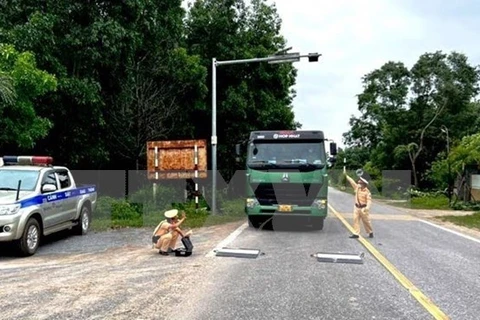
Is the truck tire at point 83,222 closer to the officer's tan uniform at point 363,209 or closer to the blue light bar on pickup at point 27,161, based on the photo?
the blue light bar on pickup at point 27,161

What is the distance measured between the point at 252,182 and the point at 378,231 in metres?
4.05

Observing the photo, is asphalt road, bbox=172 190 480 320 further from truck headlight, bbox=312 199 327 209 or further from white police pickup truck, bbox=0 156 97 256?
white police pickup truck, bbox=0 156 97 256

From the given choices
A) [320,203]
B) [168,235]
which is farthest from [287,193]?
[168,235]

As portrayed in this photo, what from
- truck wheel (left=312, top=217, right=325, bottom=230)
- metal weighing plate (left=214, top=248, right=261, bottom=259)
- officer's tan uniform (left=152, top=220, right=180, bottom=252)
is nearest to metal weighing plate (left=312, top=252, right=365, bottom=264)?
metal weighing plate (left=214, top=248, right=261, bottom=259)

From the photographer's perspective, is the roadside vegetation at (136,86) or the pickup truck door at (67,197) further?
the roadside vegetation at (136,86)

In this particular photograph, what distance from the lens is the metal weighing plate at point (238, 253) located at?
931 centimetres

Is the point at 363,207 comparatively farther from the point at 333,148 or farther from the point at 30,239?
the point at 30,239

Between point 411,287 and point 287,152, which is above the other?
point 287,152

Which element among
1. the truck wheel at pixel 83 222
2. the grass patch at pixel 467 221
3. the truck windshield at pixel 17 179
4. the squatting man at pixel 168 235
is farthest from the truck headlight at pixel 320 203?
the truck windshield at pixel 17 179

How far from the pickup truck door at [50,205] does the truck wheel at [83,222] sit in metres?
1.34

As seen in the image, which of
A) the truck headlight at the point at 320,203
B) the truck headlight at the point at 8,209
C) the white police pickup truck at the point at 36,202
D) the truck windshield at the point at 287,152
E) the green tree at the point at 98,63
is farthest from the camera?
the green tree at the point at 98,63

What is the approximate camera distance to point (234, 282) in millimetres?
7164

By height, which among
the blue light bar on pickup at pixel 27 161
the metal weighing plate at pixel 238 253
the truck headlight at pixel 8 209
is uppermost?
the blue light bar on pickup at pixel 27 161

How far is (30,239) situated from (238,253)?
13.6 ft
